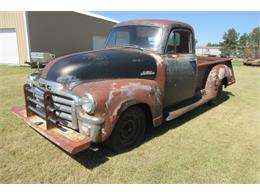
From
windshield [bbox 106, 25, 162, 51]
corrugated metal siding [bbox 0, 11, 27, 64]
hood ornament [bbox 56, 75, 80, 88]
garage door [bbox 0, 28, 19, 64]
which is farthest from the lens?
garage door [bbox 0, 28, 19, 64]

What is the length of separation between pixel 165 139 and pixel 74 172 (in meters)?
1.84

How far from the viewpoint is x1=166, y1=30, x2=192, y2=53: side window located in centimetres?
473

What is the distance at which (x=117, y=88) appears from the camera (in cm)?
347

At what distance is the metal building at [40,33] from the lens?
15.4m

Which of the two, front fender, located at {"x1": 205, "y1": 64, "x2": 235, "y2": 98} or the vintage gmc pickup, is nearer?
the vintage gmc pickup

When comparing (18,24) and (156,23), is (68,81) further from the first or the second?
(18,24)

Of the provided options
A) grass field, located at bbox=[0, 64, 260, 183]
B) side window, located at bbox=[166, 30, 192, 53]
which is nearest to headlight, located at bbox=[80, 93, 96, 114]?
grass field, located at bbox=[0, 64, 260, 183]

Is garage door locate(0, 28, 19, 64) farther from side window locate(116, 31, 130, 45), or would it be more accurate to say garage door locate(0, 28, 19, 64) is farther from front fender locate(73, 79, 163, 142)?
front fender locate(73, 79, 163, 142)

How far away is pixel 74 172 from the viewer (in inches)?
129

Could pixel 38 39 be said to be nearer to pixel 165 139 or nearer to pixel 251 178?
pixel 165 139

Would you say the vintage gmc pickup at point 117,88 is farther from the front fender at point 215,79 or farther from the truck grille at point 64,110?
the front fender at point 215,79

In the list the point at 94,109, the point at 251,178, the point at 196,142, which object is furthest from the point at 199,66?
the point at 94,109

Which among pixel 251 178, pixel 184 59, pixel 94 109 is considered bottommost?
pixel 251 178

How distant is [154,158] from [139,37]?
2388 mm
